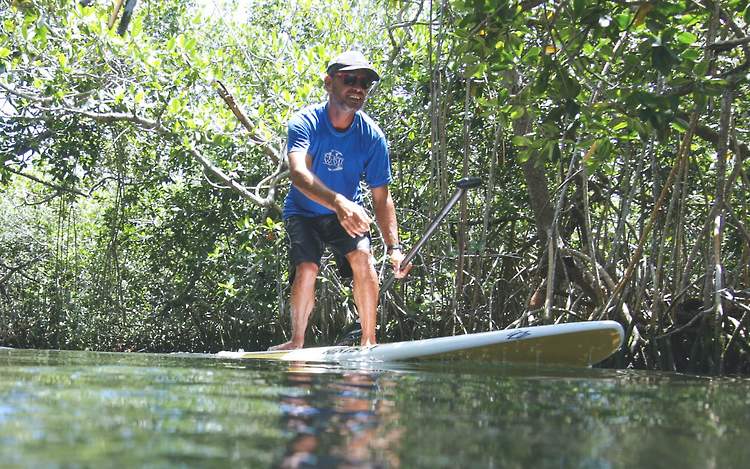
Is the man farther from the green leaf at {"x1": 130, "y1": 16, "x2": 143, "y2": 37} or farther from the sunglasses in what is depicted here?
the green leaf at {"x1": 130, "y1": 16, "x2": 143, "y2": 37}

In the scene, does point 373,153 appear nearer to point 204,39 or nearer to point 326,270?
point 326,270

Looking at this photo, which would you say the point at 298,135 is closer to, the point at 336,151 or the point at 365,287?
the point at 336,151

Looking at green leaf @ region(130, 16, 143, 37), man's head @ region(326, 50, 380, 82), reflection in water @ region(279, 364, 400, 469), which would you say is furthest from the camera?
green leaf @ region(130, 16, 143, 37)

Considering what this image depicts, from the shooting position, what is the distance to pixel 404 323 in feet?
21.9

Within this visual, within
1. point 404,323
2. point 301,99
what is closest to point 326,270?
point 404,323

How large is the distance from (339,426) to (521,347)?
2.41 meters

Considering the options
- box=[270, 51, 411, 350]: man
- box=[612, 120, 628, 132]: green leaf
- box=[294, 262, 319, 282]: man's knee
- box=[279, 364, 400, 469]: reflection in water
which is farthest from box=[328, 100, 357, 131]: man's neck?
box=[279, 364, 400, 469]: reflection in water

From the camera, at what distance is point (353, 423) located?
1.29 meters

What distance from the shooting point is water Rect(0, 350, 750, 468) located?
100 cm

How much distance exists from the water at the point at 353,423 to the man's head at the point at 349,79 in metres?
2.10

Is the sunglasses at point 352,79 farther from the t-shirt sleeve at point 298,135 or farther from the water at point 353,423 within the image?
the water at point 353,423

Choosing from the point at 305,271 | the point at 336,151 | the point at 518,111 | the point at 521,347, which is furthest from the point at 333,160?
the point at 521,347

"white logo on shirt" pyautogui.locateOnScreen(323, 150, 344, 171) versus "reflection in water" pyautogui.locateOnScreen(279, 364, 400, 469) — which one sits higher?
"white logo on shirt" pyautogui.locateOnScreen(323, 150, 344, 171)

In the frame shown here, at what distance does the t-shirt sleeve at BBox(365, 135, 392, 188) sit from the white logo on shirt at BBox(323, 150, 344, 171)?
0.61 feet
